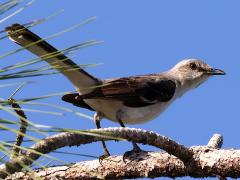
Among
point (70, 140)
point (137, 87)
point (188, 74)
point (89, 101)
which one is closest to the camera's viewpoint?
point (70, 140)

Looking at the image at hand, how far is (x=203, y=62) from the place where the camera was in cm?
966

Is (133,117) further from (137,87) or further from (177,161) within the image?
(177,161)

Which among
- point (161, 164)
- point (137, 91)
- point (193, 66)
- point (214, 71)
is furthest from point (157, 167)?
point (193, 66)

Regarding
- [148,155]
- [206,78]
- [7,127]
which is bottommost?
[7,127]

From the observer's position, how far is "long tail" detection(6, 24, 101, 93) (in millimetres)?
2795

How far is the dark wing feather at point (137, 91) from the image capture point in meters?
7.54

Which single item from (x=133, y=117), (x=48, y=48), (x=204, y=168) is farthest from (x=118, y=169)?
(x=133, y=117)

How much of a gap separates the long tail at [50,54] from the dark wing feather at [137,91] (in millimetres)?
192

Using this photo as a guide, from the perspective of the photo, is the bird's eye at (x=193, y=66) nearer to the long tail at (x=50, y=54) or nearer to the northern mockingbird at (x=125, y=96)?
the northern mockingbird at (x=125, y=96)

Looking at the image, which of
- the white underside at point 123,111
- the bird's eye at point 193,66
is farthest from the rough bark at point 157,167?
the bird's eye at point 193,66

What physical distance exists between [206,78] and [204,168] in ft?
17.8

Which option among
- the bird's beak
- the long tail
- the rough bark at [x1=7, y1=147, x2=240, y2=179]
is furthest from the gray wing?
the rough bark at [x1=7, y1=147, x2=240, y2=179]

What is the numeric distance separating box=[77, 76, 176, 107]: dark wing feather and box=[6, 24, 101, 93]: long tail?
19cm

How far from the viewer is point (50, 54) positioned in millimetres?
2736
